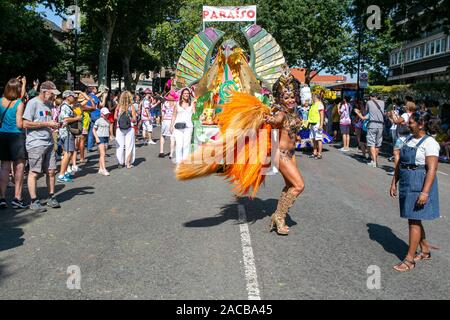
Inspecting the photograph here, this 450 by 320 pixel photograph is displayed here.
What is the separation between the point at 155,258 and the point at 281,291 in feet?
4.77

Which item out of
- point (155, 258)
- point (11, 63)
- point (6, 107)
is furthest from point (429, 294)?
point (11, 63)

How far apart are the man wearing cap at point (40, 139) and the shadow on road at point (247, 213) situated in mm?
2395

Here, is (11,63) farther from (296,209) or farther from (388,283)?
(388,283)

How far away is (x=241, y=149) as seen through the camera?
6191 millimetres

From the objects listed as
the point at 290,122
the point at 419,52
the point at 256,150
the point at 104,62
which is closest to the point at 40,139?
the point at 256,150

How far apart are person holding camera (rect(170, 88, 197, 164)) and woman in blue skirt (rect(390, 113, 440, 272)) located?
710 cm

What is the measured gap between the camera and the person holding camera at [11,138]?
746 centimetres

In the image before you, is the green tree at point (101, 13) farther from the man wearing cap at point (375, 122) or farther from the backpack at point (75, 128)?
the man wearing cap at point (375, 122)

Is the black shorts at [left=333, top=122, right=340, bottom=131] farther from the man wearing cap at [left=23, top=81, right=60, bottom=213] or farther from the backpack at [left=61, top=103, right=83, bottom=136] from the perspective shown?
the man wearing cap at [left=23, top=81, right=60, bottom=213]

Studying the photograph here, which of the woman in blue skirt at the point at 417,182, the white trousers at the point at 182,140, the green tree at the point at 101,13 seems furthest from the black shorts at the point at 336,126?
the green tree at the point at 101,13

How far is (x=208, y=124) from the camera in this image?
1016cm

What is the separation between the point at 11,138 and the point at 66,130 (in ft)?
7.29

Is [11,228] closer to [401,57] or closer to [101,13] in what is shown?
[101,13]

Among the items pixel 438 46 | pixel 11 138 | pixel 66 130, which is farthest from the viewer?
pixel 438 46
